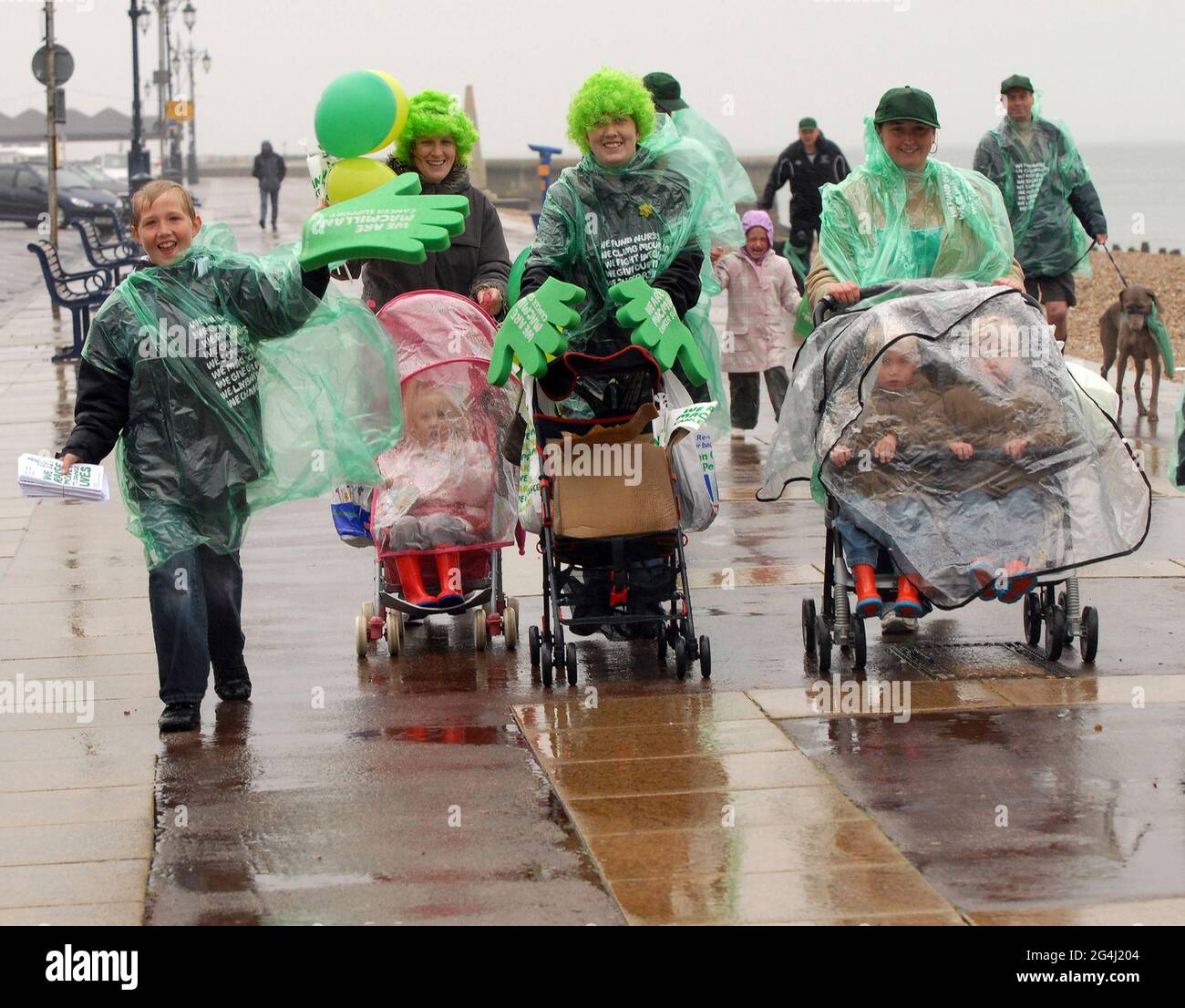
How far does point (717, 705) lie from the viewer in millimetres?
6223

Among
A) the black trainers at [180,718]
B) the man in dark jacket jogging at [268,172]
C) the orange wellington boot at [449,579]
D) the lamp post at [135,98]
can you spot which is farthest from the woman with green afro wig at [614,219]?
the lamp post at [135,98]

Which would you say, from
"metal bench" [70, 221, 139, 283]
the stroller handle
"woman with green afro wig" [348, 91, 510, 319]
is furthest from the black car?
the stroller handle

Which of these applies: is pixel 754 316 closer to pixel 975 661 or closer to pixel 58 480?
pixel 975 661

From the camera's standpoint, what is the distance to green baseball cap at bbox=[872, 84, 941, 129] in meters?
6.80

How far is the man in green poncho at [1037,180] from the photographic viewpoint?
11344 mm

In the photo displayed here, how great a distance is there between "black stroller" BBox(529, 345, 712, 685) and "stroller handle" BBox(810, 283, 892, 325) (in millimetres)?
652

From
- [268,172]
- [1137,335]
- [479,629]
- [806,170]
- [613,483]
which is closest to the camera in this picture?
[613,483]

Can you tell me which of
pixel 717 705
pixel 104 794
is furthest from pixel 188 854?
pixel 717 705

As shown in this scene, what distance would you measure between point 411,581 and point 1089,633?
8.54 feet

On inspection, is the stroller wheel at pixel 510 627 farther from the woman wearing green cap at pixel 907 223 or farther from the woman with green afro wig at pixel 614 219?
the woman wearing green cap at pixel 907 223

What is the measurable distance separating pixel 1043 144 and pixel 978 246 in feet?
15.7

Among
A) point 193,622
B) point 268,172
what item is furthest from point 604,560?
point 268,172

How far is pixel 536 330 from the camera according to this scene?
6574 millimetres
